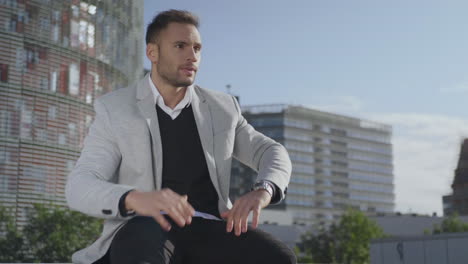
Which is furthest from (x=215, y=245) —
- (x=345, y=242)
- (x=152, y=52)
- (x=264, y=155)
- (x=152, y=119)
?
(x=345, y=242)

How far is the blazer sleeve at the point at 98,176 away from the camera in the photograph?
7.63ft

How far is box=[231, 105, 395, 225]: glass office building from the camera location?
480ft

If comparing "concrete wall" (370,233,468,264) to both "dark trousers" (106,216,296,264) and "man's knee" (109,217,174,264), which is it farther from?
"man's knee" (109,217,174,264)

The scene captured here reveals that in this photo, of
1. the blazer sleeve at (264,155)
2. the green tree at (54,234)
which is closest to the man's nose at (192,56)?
the blazer sleeve at (264,155)

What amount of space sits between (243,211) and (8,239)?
36061 mm

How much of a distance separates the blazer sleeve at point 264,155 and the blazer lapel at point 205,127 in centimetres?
16

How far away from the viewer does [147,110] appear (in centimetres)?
274

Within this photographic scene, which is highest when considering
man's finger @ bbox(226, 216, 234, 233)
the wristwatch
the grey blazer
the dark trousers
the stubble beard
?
the stubble beard

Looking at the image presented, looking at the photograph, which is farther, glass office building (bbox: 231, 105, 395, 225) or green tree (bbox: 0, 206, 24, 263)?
glass office building (bbox: 231, 105, 395, 225)

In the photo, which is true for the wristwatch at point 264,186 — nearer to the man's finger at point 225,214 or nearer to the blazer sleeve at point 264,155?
the blazer sleeve at point 264,155

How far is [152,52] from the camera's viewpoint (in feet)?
9.06

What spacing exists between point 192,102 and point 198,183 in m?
0.36

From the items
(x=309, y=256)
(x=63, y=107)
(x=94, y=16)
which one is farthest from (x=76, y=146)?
(x=309, y=256)

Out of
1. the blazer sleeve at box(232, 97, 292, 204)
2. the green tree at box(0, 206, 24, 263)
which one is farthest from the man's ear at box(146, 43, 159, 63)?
the green tree at box(0, 206, 24, 263)
